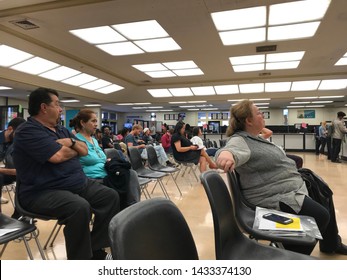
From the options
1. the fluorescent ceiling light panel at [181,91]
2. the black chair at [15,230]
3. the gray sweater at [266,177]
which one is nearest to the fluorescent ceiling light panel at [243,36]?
the gray sweater at [266,177]

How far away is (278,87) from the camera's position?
10.9m

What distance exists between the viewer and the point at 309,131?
39.6ft

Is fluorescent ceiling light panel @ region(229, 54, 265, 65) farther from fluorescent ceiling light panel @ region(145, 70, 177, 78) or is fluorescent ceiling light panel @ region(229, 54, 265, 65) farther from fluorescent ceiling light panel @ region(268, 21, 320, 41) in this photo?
fluorescent ceiling light panel @ region(145, 70, 177, 78)

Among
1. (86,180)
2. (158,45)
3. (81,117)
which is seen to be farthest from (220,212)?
(158,45)

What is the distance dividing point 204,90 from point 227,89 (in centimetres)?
101

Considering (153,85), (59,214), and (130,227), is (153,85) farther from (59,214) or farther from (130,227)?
(130,227)

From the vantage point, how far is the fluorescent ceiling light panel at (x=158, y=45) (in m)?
5.89

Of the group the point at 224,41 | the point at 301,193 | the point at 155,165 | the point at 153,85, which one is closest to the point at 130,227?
the point at 301,193

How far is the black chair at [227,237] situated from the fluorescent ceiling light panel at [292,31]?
4.86 meters

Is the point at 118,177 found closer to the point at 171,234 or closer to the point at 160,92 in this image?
the point at 171,234

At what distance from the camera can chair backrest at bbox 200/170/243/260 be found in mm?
1144

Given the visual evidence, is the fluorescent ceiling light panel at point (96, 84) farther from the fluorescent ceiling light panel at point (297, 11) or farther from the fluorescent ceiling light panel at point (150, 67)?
the fluorescent ceiling light panel at point (297, 11)

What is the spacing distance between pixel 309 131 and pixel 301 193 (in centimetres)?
1181

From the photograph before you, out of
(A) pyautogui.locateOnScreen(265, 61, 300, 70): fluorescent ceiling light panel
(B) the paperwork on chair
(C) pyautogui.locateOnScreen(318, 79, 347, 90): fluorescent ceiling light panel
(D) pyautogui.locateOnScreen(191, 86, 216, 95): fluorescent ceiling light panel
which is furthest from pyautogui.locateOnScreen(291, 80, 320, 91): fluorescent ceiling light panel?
(B) the paperwork on chair
